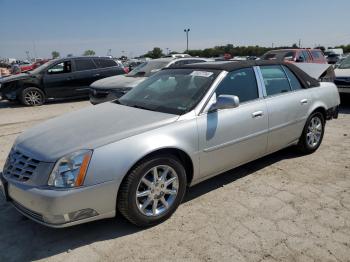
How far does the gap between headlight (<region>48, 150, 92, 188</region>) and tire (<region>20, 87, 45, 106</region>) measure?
9527 mm

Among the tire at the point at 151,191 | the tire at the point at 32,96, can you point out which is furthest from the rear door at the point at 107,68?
the tire at the point at 151,191

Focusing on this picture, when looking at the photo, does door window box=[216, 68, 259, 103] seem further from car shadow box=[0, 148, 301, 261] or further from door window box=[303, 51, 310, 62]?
door window box=[303, 51, 310, 62]

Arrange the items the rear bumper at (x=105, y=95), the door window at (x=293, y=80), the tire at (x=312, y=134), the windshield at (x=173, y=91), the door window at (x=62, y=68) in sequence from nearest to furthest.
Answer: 1. the windshield at (x=173, y=91)
2. the door window at (x=293, y=80)
3. the tire at (x=312, y=134)
4. the rear bumper at (x=105, y=95)
5. the door window at (x=62, y=68)

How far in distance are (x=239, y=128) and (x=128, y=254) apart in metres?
1.89

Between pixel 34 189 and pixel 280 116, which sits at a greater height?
pixel 280 116

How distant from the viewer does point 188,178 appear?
3670 mm

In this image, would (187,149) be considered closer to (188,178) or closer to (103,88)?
(188,178)

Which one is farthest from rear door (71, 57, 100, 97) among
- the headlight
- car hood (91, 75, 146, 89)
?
the headlight

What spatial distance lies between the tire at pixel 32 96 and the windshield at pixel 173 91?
809 cm

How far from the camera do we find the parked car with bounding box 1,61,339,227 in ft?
9.45

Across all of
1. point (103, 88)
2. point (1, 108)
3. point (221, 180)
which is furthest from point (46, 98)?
point (221, 180)

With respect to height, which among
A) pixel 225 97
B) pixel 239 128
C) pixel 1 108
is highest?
pixel 225 97

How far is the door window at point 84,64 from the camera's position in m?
12.2

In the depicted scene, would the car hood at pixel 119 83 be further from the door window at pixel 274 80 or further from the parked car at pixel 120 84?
the door window at pixel 274 80
